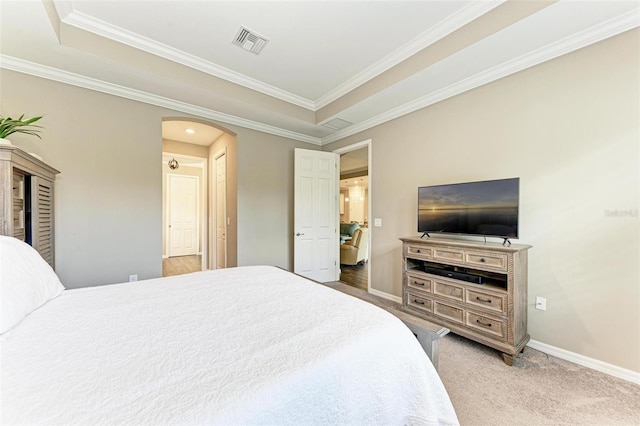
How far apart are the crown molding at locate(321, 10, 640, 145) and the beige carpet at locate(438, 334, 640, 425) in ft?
8.34

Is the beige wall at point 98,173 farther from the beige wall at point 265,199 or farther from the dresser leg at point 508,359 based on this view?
the dresser leg at point 508,359

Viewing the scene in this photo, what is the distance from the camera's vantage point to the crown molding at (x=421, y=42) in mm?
1947

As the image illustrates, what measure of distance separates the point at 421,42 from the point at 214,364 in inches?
115

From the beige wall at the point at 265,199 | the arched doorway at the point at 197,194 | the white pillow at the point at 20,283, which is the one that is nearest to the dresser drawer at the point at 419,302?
the beige wall at the point at 265,199

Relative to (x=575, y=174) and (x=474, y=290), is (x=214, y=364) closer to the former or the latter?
(x=474, y=290)

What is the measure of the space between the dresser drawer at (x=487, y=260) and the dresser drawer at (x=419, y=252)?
34 cm

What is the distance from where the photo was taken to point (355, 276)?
482 cm

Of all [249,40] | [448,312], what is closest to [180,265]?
[249,40]

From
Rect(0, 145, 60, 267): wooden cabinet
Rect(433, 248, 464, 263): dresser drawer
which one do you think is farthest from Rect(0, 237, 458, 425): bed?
Rect(433, 248, 464, 263): dresser drawer

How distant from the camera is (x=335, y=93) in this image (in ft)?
10.9

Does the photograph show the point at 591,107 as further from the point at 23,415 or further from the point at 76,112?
the point at 76,112

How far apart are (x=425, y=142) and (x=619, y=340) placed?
93.1 inches

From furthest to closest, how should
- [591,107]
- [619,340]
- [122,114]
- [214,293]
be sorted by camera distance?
[122,114], [591,107], [619,340], [214,293]

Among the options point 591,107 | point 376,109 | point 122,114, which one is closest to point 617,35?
point 591,107
